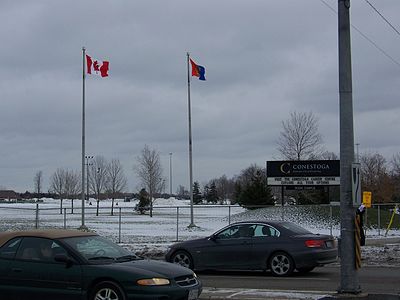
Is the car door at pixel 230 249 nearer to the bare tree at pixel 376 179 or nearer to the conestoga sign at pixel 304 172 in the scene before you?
the conestoga sign at pixel 304 172

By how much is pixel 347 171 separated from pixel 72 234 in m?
5.10

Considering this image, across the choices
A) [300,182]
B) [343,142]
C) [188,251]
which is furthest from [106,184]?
[343,142]

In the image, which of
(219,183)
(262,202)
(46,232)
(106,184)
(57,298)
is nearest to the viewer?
(57,298)

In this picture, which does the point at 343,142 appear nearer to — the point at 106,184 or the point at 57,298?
the point at 57,298

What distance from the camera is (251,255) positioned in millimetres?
15438

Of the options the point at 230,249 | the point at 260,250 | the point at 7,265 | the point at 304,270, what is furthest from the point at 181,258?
the point at 7,265

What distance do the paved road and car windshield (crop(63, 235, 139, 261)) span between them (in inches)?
152

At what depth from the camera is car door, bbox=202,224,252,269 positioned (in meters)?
15.5

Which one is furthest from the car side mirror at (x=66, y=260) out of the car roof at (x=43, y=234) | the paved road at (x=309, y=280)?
the paved road at (x=309, y=280)

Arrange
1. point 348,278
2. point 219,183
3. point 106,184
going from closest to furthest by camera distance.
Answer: point 348,278 → point 106,184 → point 219,183

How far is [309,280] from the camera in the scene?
14117 mm

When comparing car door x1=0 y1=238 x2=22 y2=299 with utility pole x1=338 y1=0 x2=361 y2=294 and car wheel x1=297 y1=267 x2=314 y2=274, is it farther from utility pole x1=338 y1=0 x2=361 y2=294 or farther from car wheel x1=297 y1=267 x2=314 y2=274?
car wheel x1=297 y1=267 x2=314 y2=274

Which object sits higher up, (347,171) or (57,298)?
(347,171)

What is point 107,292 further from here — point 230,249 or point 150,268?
point 230,249
